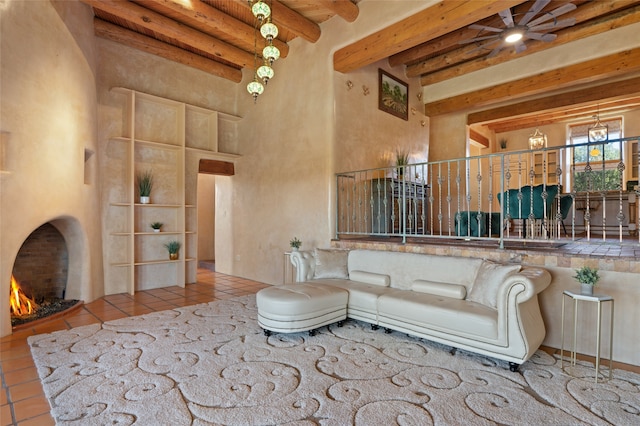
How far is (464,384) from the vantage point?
2465 mm

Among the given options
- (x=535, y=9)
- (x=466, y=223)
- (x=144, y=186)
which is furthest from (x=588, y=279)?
(x=144, y=186)

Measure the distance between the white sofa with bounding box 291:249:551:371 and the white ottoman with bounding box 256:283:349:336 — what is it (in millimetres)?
218

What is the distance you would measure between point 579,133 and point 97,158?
11.6m

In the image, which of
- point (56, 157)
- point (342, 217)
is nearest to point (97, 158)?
point (56, 157)

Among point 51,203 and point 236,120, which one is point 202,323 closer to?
point 51,203

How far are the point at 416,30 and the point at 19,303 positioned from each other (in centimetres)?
600

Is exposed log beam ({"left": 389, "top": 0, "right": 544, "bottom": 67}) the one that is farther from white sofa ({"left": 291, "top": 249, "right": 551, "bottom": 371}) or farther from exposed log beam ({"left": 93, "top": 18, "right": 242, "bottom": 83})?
white sofa ({"left": 291, "top": 249, "right": 551, "bottom": 371})

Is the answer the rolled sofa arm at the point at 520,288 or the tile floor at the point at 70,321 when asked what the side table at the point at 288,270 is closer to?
the tile floor at the point at 70,321

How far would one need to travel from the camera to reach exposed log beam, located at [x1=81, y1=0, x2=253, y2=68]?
454cm

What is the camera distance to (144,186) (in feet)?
18.7

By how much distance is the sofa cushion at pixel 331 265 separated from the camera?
4387mm

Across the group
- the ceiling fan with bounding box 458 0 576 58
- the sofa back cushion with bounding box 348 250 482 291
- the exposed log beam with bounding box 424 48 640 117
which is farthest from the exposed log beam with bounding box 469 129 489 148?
the sofa back cushion with bounding box 348 250 482 291

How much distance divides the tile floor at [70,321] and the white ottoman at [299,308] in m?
1.80

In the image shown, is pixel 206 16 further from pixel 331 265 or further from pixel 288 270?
pixel 288 270
